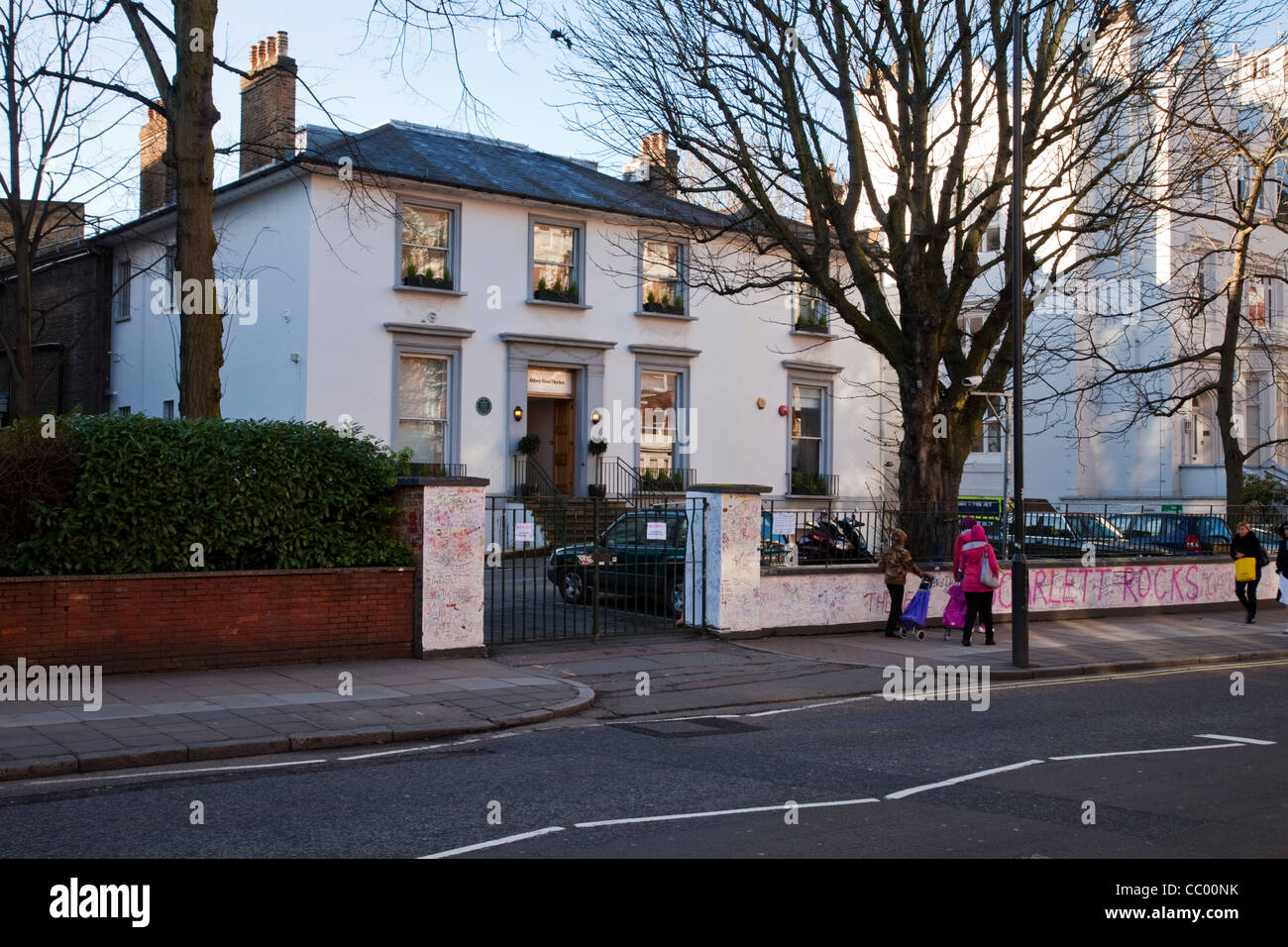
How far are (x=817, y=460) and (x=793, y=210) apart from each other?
31.2ft

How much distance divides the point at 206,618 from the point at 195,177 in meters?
5.17

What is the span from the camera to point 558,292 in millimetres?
27641

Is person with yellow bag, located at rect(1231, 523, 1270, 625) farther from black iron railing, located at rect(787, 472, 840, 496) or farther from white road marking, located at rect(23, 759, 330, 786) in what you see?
white road marking, located at rect(23, 759, 330, 786)

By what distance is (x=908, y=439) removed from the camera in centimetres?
1970

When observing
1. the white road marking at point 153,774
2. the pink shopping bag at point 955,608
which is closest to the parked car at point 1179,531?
the pink shopping bag at point 955,608

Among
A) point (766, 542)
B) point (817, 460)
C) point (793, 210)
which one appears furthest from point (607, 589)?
point (817, 460)

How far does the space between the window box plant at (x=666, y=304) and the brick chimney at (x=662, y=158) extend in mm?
8614

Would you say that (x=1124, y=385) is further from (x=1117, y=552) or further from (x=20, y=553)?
(x=20, y=553)

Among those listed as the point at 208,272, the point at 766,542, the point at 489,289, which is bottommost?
the point at 766,542

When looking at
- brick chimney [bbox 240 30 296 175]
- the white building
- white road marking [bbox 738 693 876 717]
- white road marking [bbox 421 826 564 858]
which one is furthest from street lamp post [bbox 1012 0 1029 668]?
brick chimney [bbox 240 30 296 175]

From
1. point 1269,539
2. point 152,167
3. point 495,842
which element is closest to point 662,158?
point 495,842

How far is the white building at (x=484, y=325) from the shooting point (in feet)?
81.7

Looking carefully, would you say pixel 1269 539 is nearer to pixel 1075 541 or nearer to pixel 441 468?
pixel 1075 541

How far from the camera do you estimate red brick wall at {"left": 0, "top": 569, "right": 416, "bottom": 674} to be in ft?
39.7
